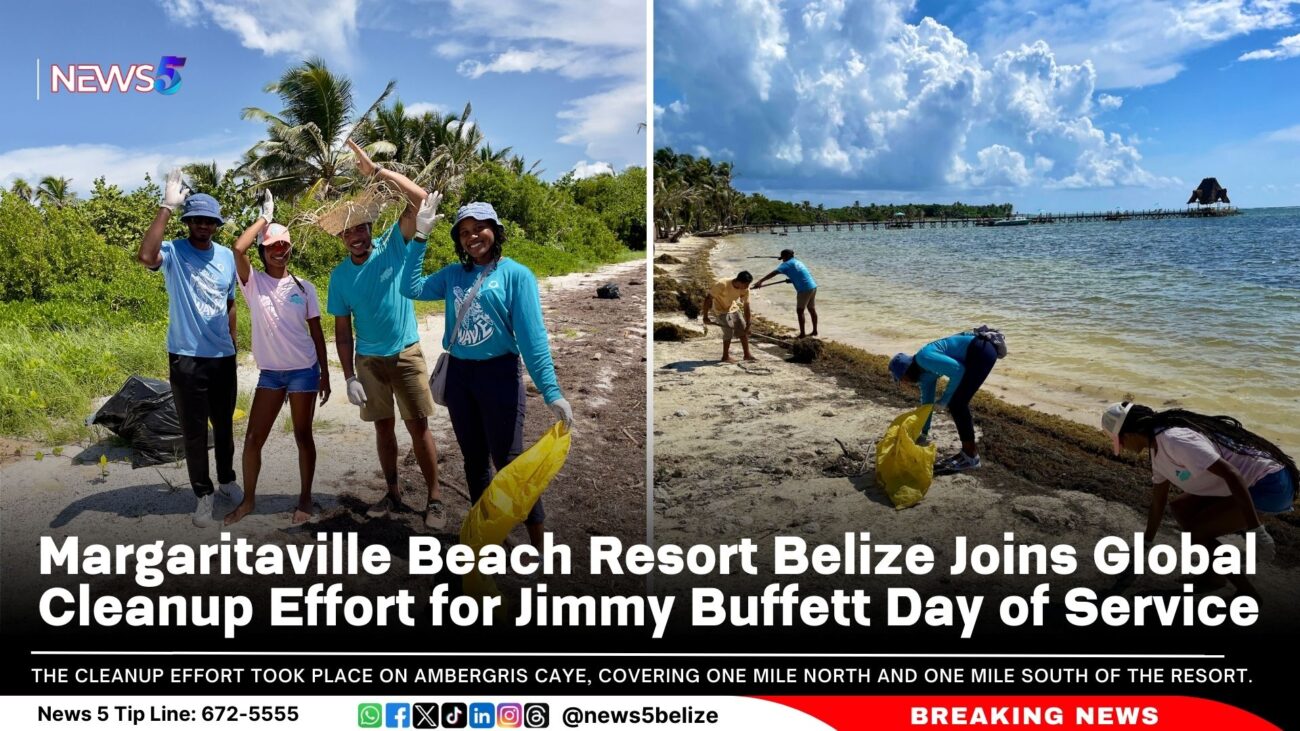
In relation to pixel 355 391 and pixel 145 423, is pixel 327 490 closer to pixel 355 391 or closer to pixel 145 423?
pixel 355 391

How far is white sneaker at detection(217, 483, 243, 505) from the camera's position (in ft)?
10.5

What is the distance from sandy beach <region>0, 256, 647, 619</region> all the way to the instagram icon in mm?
505

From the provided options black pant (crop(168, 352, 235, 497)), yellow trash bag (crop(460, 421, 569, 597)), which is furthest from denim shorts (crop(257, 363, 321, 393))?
yellow trash bag (crop(460, 421, 569, 597))

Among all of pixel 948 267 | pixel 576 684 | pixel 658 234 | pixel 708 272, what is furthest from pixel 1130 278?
pixel 576 684

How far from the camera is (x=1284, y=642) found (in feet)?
9.56

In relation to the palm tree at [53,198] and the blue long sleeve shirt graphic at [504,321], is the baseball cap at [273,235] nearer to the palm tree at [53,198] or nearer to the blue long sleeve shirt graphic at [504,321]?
the blue long sleeve shirt graphic at [504,321]

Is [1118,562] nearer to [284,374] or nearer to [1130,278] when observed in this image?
[284,374]

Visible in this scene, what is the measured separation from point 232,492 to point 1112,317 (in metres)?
11.4

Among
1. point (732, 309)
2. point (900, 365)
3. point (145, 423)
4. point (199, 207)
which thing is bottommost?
point (145, 423)

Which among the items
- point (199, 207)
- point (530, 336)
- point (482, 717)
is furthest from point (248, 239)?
point (482, 717)

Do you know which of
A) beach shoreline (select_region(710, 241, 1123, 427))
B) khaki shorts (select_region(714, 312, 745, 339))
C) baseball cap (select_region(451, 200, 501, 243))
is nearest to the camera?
baseball cap (select_region(451, 200, 501, 243))

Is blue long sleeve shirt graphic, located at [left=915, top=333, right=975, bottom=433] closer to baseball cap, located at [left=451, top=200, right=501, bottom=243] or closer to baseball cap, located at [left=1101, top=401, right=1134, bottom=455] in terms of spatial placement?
baseball cap, located at [left=1101, top=401, right=1134, bottom=455]

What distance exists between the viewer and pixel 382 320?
294cm

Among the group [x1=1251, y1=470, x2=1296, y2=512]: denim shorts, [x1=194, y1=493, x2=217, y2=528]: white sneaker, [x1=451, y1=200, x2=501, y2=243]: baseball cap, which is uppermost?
[x1=451, y1=200, x2=501, y2=243]: baseball cap
